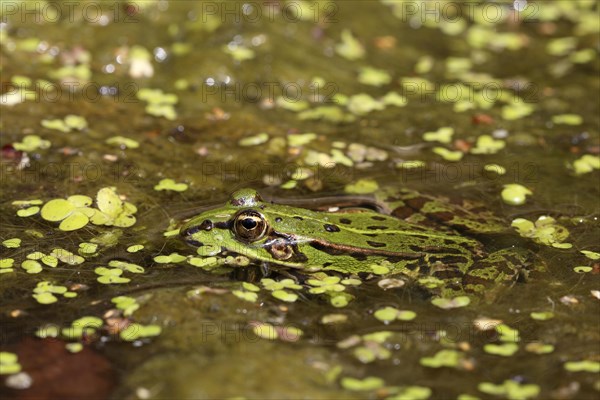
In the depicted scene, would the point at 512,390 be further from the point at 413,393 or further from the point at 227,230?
the point at 227,230

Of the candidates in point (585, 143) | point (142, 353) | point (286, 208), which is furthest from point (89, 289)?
point (585, 143)

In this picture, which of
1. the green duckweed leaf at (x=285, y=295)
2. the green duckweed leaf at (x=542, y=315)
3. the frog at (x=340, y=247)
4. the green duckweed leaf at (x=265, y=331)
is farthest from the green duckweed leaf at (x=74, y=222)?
the green duckweed leaf at (x=542, y=315)

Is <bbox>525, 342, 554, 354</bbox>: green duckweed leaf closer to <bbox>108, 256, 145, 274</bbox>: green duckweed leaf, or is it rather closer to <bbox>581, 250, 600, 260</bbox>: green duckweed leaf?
<bbox>581, 250, 600, 260</bbox>: green duckweed leaf

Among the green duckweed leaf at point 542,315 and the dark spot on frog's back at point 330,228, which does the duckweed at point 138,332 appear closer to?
the dark spot on frog's back at point 330,228

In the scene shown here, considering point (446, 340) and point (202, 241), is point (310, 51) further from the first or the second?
point (446, 340)

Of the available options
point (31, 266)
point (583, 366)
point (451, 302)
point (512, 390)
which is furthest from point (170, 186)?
point (583, 366)

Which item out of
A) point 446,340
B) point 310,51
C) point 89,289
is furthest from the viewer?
point 310,51
